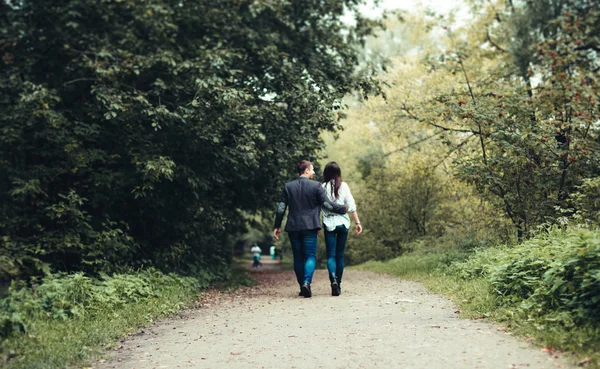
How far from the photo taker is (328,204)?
10039mm

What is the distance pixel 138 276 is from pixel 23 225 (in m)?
3.57

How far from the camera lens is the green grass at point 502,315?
471cm

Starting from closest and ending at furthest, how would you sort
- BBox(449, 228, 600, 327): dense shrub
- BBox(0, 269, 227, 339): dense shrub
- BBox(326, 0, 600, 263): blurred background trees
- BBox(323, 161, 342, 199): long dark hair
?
BBox(449, 228, 600, 327): dense shrub < BBox(0, 269, 227, 339): dense shrub < BBox(323, 161, 342, 199): long dark hair < BBox(326, 0, 600, 263): blurred background trees

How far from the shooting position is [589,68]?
18.1 metres

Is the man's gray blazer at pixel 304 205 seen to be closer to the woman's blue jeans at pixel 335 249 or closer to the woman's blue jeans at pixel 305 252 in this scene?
the woman's blue jeans at pixel 305 252

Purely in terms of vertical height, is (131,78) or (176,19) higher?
(176,19)

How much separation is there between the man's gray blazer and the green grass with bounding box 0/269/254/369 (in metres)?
2.18

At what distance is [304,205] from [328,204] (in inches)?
16.2

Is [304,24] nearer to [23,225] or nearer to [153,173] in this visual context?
[153,173]

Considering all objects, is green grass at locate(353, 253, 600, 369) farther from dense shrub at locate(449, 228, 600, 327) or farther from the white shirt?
the white shirt

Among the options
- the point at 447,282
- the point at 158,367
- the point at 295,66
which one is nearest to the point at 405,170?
the point at 295,66

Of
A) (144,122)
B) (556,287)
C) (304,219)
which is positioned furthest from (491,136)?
(144,122)

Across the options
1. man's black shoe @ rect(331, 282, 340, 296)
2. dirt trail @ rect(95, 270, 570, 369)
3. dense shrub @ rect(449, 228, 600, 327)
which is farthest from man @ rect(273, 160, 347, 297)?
dense shrub @ rect(449, 228, 600, 327)

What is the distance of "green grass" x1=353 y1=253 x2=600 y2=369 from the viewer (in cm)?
471
